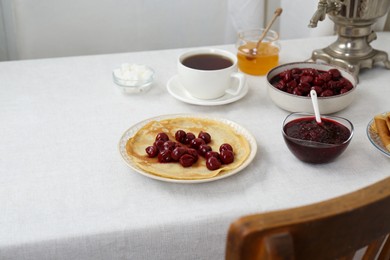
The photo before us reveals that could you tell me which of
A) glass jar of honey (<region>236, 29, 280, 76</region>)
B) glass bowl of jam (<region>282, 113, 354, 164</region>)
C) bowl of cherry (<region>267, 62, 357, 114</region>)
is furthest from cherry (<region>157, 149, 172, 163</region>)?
glass jar of honey (<region>236, 29, 280, 76</region>)

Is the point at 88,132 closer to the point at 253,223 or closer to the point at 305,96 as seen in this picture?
the point at 305,96

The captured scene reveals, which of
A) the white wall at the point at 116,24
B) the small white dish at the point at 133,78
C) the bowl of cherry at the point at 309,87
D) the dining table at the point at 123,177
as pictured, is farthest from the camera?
the white wall at the point at 116,24

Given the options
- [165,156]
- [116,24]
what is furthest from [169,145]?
[116,24]

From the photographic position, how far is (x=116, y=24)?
78.6 inches

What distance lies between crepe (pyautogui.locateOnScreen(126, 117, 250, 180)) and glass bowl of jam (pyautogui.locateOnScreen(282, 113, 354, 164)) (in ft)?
0.28

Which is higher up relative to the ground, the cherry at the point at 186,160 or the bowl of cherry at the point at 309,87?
the bowl of cherry at the point at 309,87

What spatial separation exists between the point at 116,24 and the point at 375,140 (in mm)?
1308

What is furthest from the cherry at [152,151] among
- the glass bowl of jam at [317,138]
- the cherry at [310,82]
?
the cherry at [310,82]

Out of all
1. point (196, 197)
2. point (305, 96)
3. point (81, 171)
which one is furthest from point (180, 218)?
point (305, 96)

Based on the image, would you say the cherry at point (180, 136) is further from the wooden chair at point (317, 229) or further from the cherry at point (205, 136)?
the wooden chair at point (317, 229)

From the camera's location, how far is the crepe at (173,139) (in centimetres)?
85

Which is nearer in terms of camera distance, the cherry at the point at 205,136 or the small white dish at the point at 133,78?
the cherry at the point at 205,136

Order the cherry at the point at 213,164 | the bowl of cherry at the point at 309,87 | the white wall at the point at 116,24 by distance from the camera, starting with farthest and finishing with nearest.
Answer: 1. the white wall at the point at 116,24
2. the bowl of cherry at the point at 309,87
3. the cherry at the point at 213,164

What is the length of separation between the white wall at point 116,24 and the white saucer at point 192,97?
34.6 inches
